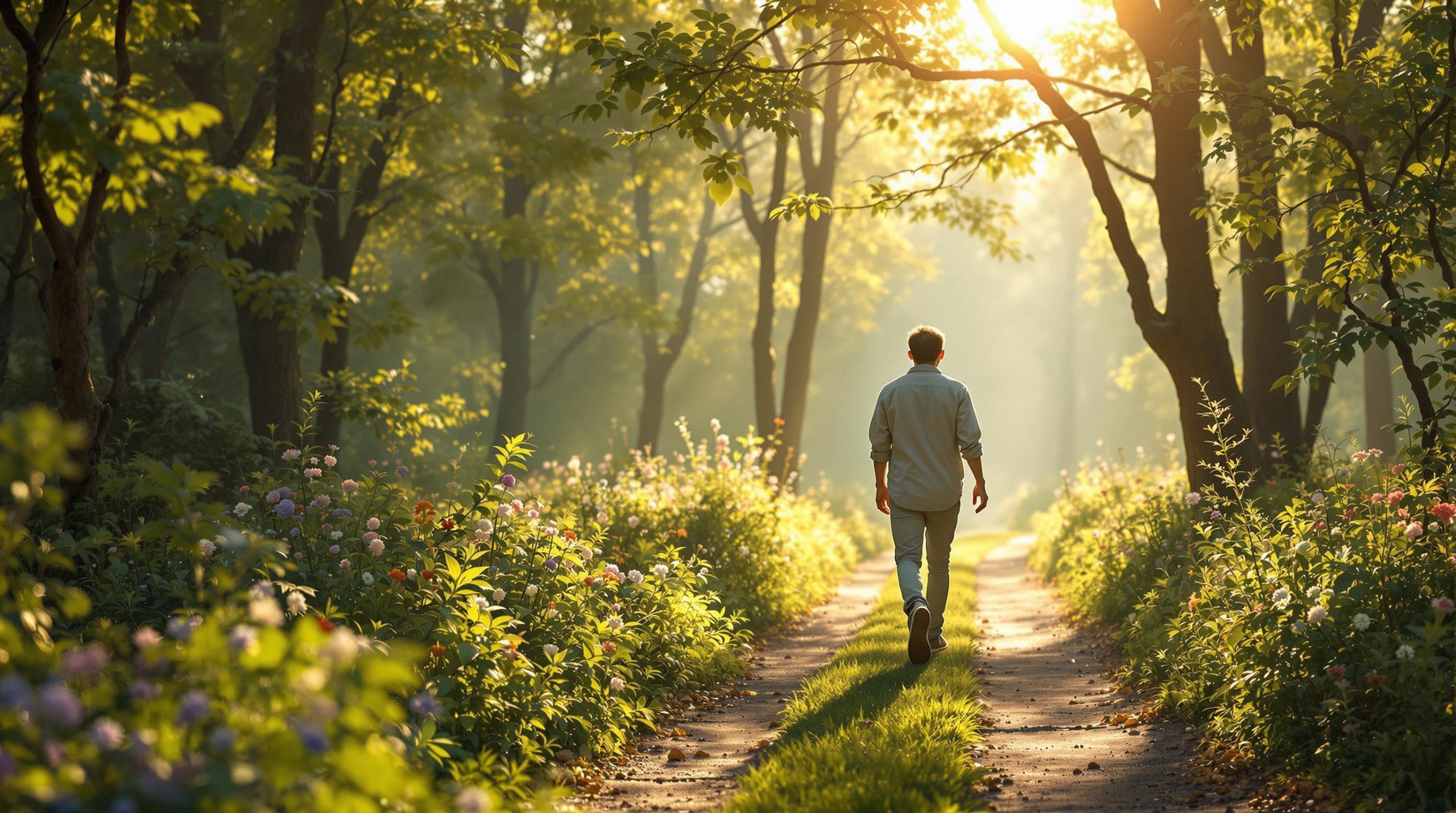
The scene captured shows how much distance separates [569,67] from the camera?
21125 millimetres

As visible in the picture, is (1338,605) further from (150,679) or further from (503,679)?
(150,679)

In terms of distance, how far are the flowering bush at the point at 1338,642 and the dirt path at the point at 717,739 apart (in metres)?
2.33

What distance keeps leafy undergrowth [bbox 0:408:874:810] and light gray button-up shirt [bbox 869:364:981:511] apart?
171cm

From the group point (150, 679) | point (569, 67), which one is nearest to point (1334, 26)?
point (150, 679)

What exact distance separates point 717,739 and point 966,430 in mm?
2656

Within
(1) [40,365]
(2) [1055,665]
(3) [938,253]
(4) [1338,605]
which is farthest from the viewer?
(3) [938,253]

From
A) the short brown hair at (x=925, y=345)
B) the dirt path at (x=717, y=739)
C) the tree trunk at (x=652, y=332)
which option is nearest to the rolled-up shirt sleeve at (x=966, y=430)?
the short brown hair at (x=925, y=345)

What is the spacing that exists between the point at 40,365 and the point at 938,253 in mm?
69637

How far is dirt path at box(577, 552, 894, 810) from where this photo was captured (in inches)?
183

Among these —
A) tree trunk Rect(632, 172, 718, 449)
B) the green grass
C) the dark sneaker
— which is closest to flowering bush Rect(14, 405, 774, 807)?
the green grass

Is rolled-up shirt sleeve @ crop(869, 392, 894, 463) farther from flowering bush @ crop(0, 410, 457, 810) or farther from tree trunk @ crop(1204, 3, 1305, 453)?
flowering bush @ crop(0, 410, 457, 810)

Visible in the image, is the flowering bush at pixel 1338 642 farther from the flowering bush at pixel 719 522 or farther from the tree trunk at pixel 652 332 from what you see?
the tree trunk at pixel 652 332

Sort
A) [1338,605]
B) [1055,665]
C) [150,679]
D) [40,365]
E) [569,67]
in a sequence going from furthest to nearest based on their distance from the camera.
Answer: [569,67]
[40,365]
[1055,665]
[1338,605]
[150,679]

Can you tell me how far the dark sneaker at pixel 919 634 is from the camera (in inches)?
259
